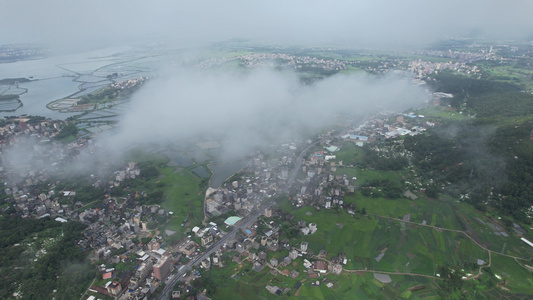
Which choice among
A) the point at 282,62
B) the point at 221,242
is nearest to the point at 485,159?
the point at 221,242

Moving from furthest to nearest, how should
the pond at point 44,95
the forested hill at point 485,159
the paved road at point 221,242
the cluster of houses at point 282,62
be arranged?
1. the cluster of houses at point 282,62
2. the pond at point 44,95
3. the forested hill at point 485,159
4. the paved road at point 221,242

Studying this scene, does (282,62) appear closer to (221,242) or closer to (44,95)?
(44,95)

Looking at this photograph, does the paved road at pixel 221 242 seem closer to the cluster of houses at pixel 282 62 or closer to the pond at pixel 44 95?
the pond at pixel 44 95

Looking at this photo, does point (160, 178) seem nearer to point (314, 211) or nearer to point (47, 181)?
point (47, 181)

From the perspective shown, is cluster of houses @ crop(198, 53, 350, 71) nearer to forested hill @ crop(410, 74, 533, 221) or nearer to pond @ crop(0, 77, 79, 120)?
pond @ crop(0, 77, 79, 120)

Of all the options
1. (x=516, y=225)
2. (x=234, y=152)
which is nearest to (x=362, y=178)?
(x=516, y=225)

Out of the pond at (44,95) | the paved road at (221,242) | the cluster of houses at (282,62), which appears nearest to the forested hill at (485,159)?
the paved road at (221,242)

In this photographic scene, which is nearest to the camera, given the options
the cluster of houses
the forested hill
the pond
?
the forested hill

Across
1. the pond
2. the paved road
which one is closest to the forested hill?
the paved road
